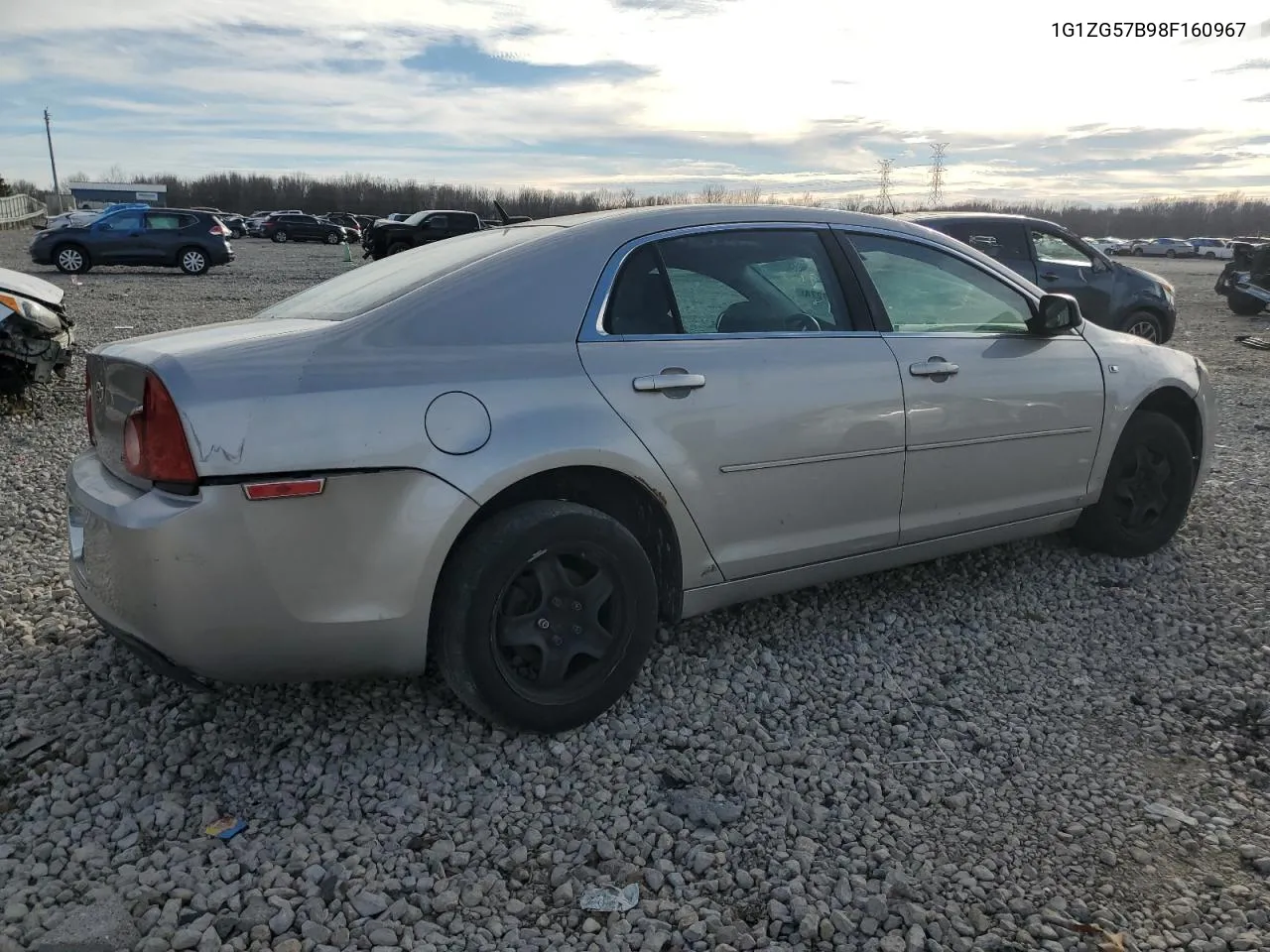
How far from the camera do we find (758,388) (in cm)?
323

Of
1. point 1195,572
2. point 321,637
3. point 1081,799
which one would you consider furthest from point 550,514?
point 1195,572

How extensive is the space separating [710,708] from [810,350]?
1278 mm

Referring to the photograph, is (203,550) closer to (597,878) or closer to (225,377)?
(225,377)

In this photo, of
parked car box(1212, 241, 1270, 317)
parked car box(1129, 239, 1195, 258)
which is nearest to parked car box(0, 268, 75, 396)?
parked car box(1212, 241, 1270, 317)

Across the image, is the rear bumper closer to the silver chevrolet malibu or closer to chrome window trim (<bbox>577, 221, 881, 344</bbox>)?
the silver chevrolet malibu

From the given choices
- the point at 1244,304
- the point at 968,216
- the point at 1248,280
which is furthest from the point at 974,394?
the point at 1244,304

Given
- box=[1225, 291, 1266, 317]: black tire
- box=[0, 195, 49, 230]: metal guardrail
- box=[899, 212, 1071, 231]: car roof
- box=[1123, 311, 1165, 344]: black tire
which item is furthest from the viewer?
box=[0, 195, 49, 230]: metal guardrail

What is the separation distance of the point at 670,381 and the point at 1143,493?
276cm

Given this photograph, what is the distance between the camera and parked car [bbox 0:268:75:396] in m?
7.31

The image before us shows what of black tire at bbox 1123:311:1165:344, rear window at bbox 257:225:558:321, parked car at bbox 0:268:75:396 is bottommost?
black tire at bbox 1123:311:1165:344

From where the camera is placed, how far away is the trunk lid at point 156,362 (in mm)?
2549

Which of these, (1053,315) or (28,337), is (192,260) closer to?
(28,337)

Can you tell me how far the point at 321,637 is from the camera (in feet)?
8.64

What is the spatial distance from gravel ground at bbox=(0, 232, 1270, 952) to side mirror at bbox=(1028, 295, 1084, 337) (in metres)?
1.16
